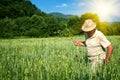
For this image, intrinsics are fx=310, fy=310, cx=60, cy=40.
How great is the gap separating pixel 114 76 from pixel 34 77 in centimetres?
118

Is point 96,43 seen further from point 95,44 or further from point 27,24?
point 27,24

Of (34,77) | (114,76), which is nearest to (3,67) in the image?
(34,77)

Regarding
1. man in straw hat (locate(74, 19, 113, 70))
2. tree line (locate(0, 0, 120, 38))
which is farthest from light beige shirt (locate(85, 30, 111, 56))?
tree line (locate(0, 0, 120, 38))

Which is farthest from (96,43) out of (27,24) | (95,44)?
(27,24)

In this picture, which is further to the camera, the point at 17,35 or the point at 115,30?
the point at 115,30

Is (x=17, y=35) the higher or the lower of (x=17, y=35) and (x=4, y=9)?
the lower

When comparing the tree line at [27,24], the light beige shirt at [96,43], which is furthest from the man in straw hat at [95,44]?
the tree line at [27,24]

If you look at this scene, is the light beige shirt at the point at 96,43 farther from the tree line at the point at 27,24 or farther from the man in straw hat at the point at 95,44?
the tree line at the point at 27,24

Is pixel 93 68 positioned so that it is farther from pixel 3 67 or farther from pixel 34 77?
pixel 3 67

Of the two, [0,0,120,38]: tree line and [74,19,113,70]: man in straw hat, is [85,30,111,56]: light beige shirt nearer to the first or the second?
[74,19,113,70]: man in straw hat

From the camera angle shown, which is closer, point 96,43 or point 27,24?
point 96,43

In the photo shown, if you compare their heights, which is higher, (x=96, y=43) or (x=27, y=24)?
(x=96, y=43)

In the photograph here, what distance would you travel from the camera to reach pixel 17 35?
154 ft

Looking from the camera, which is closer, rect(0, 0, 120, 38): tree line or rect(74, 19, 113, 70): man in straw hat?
rect(74, 19, 113, 70): man in straw hat
